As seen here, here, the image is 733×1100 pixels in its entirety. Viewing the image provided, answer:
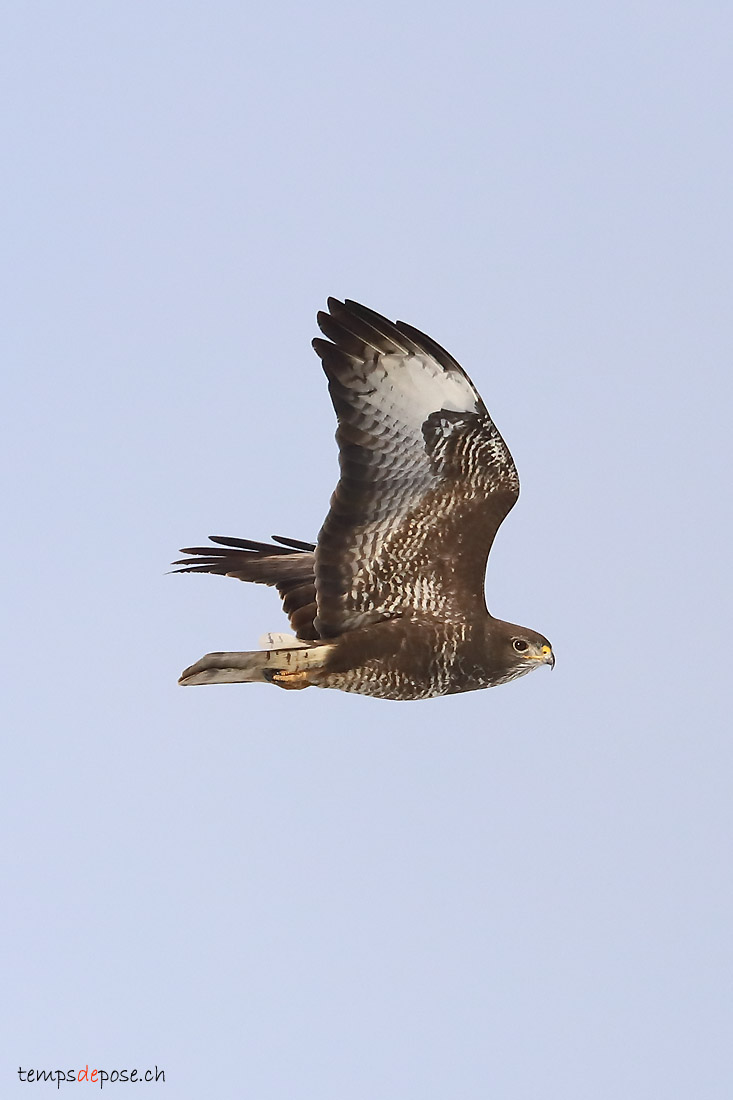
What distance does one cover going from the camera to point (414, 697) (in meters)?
13.3

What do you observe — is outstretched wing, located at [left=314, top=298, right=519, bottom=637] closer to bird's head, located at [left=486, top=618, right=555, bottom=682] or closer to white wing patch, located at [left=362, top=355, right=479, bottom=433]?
white wing patch, located at [left=362, top=355, right=479, bottom=433]

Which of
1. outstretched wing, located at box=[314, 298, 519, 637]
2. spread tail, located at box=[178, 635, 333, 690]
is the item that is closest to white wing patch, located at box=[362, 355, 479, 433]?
outstretched wing, located at box=[314, 298, 519, 637]

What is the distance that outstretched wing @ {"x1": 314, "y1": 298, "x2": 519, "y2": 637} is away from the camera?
12148 millimetres

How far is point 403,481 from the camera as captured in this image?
12586 millimetres

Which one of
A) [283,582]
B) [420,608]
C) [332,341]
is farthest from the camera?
[283,582]

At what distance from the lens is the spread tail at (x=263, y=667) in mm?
12883

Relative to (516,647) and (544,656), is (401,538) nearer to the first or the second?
(516,647)

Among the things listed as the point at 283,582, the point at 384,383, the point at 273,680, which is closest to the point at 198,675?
the point at 273,680

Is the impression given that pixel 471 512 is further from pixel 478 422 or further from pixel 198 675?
pixel 198 675

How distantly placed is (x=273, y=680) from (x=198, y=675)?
561 millimetres

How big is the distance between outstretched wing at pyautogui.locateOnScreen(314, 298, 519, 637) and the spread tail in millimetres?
239

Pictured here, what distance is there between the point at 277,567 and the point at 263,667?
1.60 meters

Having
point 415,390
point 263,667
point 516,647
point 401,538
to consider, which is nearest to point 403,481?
point 401,538

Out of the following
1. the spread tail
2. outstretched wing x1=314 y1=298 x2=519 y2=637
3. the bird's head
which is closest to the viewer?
outstretched wing x1=314 y1=298 x2=519 y2=637
